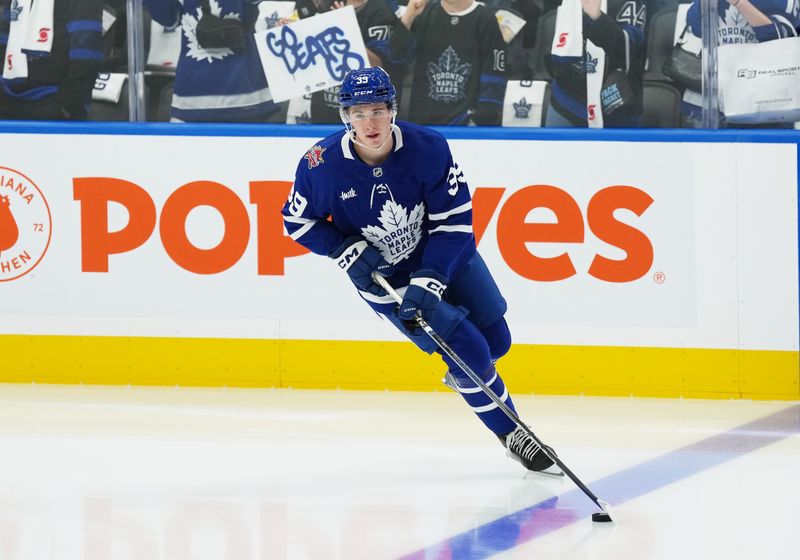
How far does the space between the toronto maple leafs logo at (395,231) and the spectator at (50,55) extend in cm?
208

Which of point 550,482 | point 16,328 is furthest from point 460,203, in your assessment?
point 16,328

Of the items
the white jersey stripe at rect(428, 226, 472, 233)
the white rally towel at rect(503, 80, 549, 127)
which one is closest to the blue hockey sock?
the white jersey stripe at rect(428, 226, 472, 233)

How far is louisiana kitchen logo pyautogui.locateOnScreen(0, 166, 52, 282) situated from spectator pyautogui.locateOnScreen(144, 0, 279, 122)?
30.6 inches

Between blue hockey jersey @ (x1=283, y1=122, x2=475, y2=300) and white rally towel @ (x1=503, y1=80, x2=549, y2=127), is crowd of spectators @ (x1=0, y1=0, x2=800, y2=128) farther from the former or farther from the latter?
blue hockey jersey @ (x1=283, y1=122, x2=475, y2=300)

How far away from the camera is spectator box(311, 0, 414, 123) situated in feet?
17.6

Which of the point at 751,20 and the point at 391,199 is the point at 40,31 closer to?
the point at 391,199

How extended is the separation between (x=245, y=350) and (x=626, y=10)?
2.08 m

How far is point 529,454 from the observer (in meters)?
4.15

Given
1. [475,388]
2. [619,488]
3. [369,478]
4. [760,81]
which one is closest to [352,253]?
[475,388]

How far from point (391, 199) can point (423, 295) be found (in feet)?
1.04

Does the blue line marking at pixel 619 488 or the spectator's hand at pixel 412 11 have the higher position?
the spectator's hand at pixel 412 11

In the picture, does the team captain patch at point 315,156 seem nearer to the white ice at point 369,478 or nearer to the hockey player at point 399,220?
the hockey player at point 399,220

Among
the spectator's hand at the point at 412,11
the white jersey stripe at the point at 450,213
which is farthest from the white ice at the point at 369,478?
the spectator's hand at the point at 412,11

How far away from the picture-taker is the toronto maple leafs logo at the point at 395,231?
3.92m
